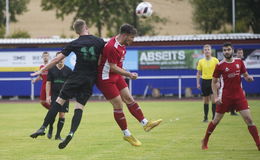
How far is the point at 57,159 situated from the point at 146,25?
61.2 meters

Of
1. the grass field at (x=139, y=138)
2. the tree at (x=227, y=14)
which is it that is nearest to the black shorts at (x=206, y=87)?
the grass field at (x=139, y=138)

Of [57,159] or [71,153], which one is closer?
[57,159]

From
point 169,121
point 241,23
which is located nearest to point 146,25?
point 241,23

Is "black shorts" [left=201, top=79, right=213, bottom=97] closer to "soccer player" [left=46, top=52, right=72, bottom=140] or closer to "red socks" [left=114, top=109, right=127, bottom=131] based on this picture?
"soccer player" [left=46, top=52, right=72, bottom=140]

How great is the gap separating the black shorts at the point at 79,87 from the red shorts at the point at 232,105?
101 inches

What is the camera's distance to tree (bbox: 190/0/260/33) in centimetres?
5634


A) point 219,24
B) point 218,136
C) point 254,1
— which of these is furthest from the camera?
point 219,24

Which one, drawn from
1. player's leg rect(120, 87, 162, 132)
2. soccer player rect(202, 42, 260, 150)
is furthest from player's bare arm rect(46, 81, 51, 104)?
soccer player rect(202, 42, 260, 150)

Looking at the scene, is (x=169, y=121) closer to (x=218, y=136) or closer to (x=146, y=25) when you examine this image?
(x=218, y=136)

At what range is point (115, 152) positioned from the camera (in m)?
12.5

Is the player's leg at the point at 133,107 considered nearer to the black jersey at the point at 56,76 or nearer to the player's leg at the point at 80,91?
the player's leg at the point at 80,91

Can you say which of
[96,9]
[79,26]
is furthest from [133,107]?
[96,9]

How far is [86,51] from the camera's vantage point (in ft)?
39.3

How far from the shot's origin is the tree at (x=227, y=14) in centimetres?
5634
